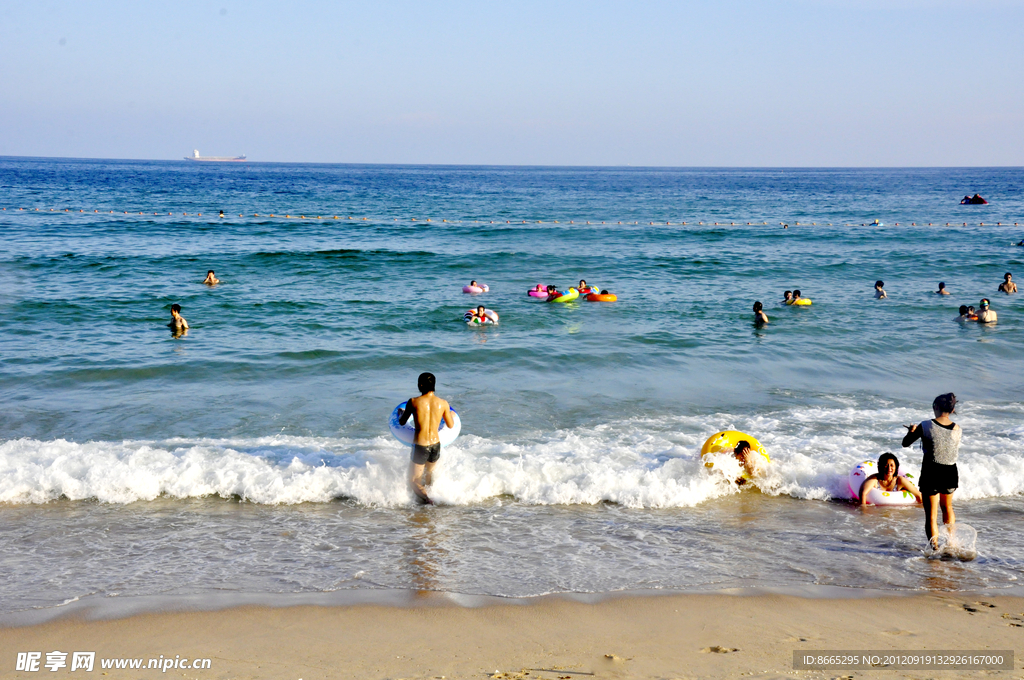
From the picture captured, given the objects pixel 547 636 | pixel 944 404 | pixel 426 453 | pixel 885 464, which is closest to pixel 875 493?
pixel 885 464

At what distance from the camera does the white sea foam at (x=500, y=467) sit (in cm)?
805

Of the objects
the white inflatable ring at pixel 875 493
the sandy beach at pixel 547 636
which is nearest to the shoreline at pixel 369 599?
the sandy beach at pixel 547 636

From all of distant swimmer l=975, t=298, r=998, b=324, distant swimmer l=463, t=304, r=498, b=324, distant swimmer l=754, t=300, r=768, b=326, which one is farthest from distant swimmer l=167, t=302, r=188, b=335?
distant swimmer l=975, t=298, r=998, b=324

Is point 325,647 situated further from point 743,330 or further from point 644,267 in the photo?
point 644,267

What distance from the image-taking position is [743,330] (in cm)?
1697

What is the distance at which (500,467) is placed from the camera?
8672 mm

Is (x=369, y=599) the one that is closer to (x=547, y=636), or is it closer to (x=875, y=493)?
(x=547, y=636)

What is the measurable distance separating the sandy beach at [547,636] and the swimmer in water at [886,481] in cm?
211

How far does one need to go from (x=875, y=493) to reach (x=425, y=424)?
4.75 m

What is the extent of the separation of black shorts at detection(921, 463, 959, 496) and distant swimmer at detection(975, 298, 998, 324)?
43.2 ft

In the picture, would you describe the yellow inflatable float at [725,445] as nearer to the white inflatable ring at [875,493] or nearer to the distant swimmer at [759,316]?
the white inflatable ring at [875,493]

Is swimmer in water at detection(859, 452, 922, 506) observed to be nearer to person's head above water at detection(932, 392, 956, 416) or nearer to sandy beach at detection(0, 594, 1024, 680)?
person's head above water at detection(932, 392, 956, 416)

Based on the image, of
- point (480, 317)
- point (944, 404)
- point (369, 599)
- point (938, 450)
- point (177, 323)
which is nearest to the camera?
point (369, 599)

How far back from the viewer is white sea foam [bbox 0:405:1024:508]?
8.05 meters
